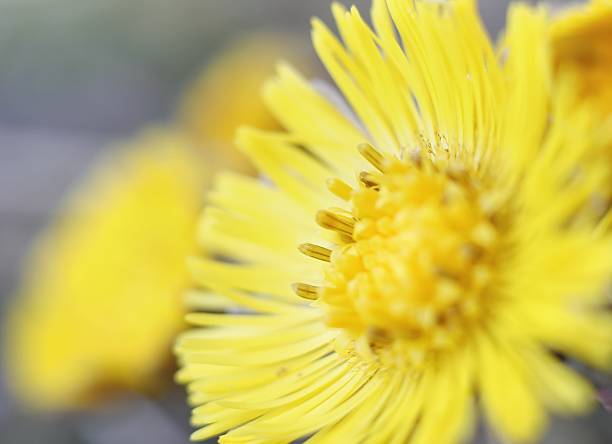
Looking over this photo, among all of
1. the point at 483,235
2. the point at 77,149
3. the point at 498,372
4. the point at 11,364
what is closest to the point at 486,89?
the point at 483,235

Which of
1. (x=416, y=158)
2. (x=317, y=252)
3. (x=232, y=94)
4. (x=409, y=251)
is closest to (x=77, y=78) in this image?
(x=232, y=94)

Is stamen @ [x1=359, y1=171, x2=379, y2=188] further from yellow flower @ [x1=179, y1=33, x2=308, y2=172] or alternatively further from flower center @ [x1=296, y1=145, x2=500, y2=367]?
yellow flower @ [x1=179, y1=33, x2=308, y2=172]

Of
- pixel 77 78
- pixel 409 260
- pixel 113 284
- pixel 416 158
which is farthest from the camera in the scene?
pixel 77 78

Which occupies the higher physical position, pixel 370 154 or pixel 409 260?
pixel 370 154

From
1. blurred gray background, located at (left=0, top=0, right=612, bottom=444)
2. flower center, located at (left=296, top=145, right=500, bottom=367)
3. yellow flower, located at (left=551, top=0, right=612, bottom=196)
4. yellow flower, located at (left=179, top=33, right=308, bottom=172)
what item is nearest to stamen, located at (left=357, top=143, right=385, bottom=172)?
flower center, located at (left=296, top=145, right=500, bottom=367)

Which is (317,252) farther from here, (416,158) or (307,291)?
(416,158)

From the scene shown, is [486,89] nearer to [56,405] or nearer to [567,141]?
[567,141]

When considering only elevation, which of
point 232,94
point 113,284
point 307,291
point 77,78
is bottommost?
point 307,291

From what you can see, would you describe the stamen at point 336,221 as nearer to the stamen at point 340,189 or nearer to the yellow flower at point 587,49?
the stamen at point 340,189
